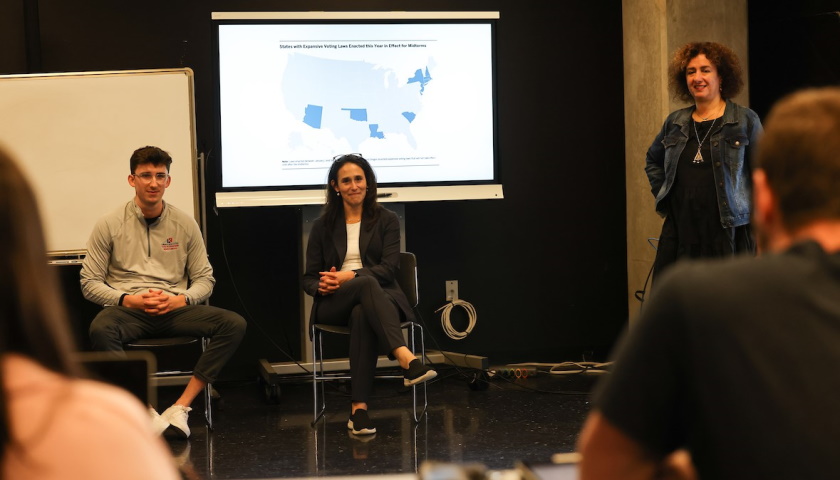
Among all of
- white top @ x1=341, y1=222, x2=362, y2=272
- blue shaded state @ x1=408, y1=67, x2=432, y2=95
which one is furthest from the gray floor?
blue shaded state @ x1=408, y1=67, x2=432, y2=95

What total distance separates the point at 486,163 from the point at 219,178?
5.12 feet

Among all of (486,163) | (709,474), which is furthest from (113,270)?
(709,474)

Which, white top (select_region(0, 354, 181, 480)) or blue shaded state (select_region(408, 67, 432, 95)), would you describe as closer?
white top (select_region(0, 354, 181, 480))

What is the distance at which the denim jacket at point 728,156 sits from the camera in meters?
4.14

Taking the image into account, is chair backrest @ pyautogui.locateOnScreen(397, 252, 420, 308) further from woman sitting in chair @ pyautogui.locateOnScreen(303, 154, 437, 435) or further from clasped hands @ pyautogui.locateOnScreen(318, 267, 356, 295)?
clasped hands @ pyautogui.locateOnScreen(318, 267, 356, 295)

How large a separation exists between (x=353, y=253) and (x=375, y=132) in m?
0.91

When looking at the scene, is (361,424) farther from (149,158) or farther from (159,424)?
(149,158)

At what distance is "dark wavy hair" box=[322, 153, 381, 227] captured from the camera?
15.3 ft

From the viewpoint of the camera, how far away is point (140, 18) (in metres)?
5.36

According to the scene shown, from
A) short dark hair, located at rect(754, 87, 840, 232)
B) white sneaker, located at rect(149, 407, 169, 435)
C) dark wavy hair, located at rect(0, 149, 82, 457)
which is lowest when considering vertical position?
white sneaker, located at rect(149, 407, 169, 435)

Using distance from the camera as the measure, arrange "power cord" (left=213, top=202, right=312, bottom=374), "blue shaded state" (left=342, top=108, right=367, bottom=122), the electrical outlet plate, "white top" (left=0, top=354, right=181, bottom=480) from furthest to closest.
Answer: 1. the electrical outlet plate
2. "power cord" (left=213, top=202, right=312, bottom=374)
3. "blue shaded state" (left=342, top=108, right=367, bottom=122)
4. "white top" (left=0, top=354, right=181, bottom=480)

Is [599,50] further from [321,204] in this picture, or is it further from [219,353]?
[219,353]

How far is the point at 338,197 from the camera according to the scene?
4746mm

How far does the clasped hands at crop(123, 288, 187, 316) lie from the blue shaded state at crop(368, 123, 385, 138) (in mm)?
1602
